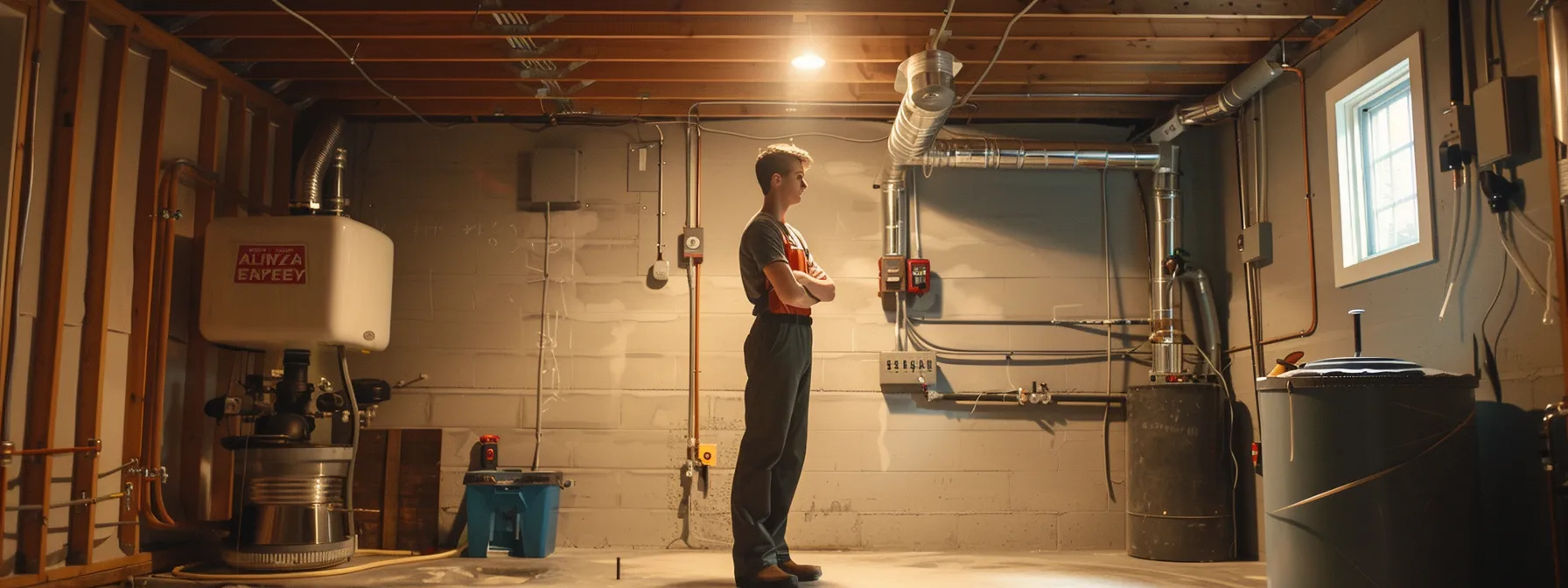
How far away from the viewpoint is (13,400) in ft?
11.9

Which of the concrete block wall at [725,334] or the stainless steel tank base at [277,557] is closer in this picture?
the stainless steel tank base at [277,557]

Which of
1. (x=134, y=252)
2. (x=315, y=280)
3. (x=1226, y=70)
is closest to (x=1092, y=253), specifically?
(x=1226, y=70)

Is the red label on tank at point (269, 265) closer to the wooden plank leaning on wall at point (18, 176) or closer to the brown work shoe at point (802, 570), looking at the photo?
the wooden plank leaning on wall at point (18, 176)

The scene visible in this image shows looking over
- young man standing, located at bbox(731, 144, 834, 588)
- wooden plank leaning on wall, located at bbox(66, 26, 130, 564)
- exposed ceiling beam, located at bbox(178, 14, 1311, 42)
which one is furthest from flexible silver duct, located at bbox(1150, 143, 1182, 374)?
wooden plank leaning on wall, located at bbox(66, 26, 130, 564)

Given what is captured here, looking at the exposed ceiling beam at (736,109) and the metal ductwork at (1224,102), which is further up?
the exposed ceiling beam at (736,109)

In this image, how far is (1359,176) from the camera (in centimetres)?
412

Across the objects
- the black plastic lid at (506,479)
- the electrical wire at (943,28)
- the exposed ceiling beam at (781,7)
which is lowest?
the black plastic lid at (506,479)

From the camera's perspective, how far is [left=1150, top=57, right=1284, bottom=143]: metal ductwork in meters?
4.49

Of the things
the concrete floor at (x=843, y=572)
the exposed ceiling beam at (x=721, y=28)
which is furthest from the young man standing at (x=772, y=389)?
the exposed ceiling beam at (x=721, y=28)

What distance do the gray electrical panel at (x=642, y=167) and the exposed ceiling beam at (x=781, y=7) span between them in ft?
4.50

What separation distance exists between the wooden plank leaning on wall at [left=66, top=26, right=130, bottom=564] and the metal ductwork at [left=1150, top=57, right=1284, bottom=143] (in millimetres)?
4246

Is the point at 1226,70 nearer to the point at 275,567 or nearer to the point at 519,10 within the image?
the point at 519,10

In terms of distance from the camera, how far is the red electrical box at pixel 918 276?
529cm

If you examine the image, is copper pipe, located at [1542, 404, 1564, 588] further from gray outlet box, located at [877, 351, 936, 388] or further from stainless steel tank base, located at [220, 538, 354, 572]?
stainless steel tank base, located at [220, 538, 354, 572]
